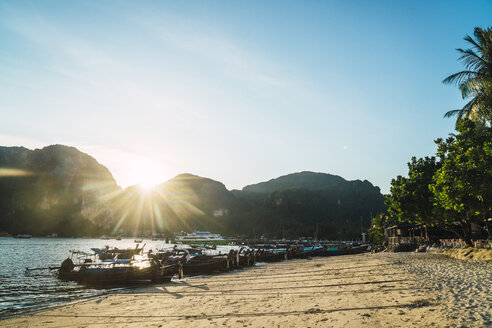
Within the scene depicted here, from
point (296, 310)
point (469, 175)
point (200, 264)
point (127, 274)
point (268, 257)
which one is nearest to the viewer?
point (296, 310)

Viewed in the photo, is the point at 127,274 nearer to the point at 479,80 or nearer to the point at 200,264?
the point at 200,264

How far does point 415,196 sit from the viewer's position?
2705 cm

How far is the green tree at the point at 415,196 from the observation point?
88.8ft

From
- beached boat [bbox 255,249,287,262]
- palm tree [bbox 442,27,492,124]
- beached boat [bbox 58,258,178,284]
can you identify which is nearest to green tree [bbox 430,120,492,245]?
palm tree [bbox 442,27,492,124]

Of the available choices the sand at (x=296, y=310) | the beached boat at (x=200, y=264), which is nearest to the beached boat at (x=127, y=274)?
the beached boat at (x=200, y=264)

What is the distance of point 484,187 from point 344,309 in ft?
51.5

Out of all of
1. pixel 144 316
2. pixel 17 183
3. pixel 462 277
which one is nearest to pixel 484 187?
pixel 462 277

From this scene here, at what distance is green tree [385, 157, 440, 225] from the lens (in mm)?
27078

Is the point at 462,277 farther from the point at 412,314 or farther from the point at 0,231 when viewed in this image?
the point at 0,231

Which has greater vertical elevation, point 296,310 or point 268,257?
point 296,310

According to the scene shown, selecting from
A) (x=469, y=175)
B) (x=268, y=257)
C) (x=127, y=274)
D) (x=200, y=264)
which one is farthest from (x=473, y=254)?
(x=268, y=257)

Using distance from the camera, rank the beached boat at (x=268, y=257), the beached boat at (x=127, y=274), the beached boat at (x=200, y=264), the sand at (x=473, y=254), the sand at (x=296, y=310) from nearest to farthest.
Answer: the sand at (x=296, y=310)
the sand at (x=473, y=254)
the beached boat at (x=127, y=274)
the beached boat at (x=200, y=264)
the beached boat at (x=268, y=257)

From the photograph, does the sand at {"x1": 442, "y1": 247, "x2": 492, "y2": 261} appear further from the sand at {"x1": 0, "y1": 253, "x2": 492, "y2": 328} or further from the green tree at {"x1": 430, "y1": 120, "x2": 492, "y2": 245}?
the sand at {"x1": 0, "y1": 253, "x2": 492, "y2": 328}

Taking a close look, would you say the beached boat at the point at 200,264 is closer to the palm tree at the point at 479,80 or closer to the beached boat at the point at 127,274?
the beached boat at the point at 127,274
